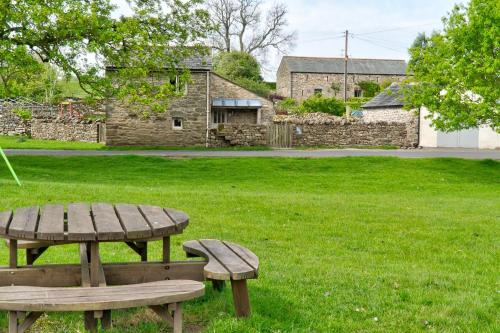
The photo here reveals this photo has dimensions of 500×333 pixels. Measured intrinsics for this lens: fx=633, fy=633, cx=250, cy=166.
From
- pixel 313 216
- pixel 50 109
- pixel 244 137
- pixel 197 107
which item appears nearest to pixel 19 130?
pixel 50 109

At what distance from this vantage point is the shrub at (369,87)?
7038cm

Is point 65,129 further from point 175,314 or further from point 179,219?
point 175,314

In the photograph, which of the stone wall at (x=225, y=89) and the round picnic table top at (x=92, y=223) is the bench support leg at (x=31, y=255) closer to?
the round picnic table top at (x=92, y=223)

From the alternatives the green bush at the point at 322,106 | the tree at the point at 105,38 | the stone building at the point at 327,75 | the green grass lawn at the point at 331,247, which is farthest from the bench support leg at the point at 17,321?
the stone building at the point at 327,75

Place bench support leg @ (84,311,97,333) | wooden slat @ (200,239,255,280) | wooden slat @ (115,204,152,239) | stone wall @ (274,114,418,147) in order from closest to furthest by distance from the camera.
Result: bench support leg @ (84,311,97,333) → wooden slat @ (115,204,152,239) → wooden slat @ (200,239,255,280) → stone wall @ (274,114,418,147)

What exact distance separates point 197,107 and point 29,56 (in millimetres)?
19378

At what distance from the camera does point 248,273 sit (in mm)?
5105

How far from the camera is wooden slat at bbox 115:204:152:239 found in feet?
16.3

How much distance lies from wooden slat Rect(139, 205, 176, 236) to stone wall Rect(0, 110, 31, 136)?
149 feet

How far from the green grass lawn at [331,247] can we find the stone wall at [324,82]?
46941 millimetres

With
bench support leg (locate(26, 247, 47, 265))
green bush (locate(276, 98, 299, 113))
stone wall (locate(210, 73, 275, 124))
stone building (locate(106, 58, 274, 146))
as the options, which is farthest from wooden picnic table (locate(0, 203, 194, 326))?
green bush (locate(276, 98, 299, 113))

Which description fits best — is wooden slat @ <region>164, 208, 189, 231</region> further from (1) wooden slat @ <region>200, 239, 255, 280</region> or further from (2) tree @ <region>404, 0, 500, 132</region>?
(2) tree @ <region>404, 0, 500, 132</region>

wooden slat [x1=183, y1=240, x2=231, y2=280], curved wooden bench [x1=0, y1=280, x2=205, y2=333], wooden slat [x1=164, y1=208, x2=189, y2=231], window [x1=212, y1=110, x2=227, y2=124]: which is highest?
window [x1=212, y1=110, x2=227, y2=124]

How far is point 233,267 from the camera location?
17.3 ft
